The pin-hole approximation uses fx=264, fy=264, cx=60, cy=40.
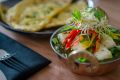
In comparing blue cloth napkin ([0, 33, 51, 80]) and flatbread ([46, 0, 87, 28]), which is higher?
flatbread ([46, 0, 87, 28])

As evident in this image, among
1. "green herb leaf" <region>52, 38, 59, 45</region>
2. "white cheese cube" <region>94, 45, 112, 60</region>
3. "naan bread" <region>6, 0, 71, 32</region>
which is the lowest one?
"white cheese cube" <region>94, 45, 112, 60</region>

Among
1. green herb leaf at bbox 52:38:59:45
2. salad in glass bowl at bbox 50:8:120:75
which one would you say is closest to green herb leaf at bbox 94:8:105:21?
salad in glass bowl at bbox 50:8:120:75

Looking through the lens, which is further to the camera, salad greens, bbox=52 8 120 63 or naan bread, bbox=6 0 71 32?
naan bread, bbox=6 0 71 32

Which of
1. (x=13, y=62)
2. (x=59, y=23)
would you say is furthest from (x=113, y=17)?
(x=13, y=62)

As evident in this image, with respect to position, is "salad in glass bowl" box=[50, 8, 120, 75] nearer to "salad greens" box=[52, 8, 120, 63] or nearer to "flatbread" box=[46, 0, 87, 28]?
"salad greens" box=[52, 8, 120, 63]

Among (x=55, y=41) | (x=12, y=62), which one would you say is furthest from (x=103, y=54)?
(x=12, y=62)
